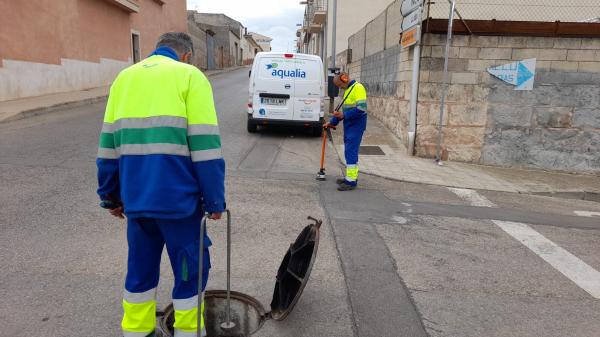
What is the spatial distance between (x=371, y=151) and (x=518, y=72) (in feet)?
11.7

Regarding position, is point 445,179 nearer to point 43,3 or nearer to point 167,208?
point 167,208

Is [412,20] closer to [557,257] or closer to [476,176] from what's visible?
[476,176]

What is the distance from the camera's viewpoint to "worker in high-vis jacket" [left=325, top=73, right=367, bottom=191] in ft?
24.0

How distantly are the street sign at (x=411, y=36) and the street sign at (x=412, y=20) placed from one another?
9 cm

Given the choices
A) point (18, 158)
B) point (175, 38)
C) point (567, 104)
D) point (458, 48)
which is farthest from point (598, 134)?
point (18, 158)

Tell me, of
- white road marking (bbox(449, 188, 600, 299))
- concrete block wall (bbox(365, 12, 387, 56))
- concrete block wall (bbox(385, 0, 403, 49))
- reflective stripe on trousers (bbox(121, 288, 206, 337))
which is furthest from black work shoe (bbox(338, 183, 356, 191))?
concrete block wall (bbox(365, 12, 387, 56))

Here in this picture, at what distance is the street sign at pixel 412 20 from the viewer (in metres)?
9.52

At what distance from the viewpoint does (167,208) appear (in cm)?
241

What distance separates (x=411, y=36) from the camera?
Answer: 32.8 feet

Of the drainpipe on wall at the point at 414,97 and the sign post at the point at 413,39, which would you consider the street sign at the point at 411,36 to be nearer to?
the sign post at the point at 413,39

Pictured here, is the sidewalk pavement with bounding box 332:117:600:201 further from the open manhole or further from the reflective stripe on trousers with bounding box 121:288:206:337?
the reflective stripe on trousers with bounding box 121:288:206:337

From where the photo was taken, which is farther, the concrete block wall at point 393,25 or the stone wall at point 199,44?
the stone wall at point 199,44

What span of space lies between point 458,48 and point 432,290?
7.22m

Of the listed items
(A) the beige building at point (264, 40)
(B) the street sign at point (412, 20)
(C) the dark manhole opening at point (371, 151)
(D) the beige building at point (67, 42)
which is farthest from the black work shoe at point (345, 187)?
(A) the beige building at point (264, 40)
